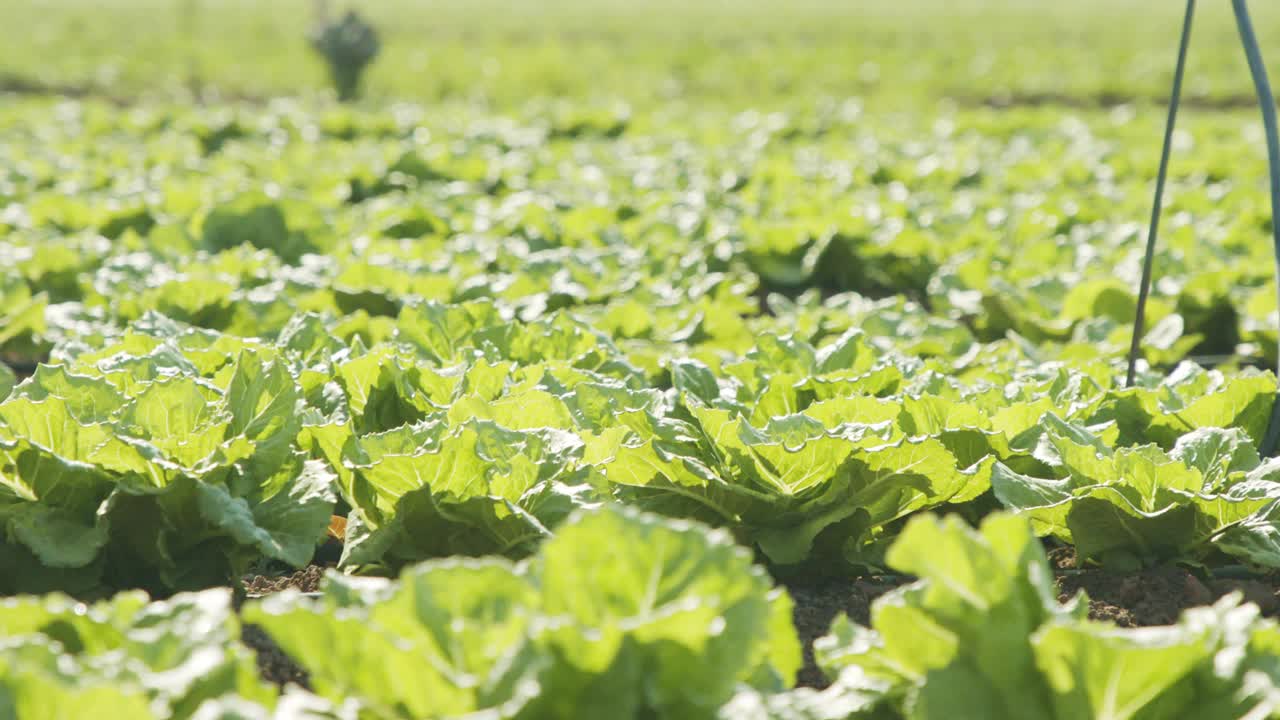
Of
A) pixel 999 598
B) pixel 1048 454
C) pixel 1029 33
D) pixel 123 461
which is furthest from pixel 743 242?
pixel 1029 33

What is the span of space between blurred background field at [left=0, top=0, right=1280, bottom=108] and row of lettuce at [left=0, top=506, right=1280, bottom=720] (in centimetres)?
1401

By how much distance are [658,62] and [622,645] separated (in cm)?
2173

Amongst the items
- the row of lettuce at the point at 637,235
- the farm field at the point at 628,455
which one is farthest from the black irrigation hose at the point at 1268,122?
the row of lettuce at the point at 637,235

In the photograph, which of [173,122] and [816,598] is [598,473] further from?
[173,122]

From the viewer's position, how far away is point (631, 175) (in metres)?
8.38

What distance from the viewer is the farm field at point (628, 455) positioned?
64.3 inches

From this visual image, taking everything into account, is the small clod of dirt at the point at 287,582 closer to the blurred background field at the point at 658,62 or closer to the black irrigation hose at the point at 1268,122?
the black irrigation hose at the point at 1268,122

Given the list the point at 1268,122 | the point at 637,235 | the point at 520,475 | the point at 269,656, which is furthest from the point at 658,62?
the point at 269,656

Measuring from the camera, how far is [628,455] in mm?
2650

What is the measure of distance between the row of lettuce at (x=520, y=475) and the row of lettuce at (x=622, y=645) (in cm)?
81

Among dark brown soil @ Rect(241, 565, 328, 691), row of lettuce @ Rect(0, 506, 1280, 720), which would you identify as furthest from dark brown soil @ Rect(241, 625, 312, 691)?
row of lettuce @ Rect(0, 506, 1280, 720)

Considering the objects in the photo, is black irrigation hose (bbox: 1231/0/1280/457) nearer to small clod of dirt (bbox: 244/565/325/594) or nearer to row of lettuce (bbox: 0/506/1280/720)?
row of lettuce (bbox: 0/506/1280/720)

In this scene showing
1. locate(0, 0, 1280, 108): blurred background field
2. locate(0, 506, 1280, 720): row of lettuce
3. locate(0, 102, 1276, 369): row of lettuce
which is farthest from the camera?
locate(0, 0, 1280, 108): blurred background field

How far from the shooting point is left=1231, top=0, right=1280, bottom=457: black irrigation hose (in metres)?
2.96
